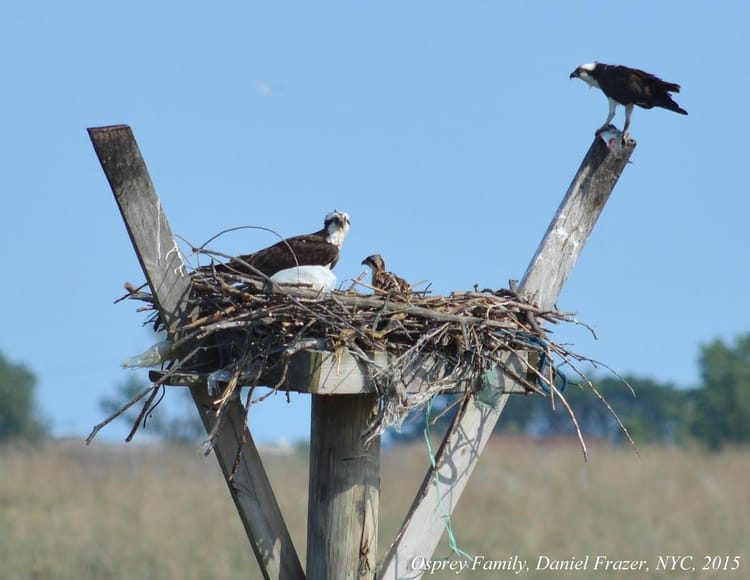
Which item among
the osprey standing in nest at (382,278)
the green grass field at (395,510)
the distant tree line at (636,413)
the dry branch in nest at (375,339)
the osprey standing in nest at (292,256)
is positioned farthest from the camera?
the distant tree line at (636,413)

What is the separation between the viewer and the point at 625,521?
18578 mm

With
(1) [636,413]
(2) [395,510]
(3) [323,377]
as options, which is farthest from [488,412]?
(1) [636,413]

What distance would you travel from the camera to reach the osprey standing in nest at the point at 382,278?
19.1 feet

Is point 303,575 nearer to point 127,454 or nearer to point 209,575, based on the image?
point 209,575

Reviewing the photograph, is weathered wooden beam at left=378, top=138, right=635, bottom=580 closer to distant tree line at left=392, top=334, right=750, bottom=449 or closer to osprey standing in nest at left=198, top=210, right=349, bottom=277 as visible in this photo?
osprey standing in nest at left=198, top=210, right=349, bottom=277

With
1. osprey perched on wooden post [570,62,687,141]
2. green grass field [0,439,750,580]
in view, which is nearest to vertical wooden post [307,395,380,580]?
osprey perched on wooden post [570,62,687,141]

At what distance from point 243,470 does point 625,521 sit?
15.1 m

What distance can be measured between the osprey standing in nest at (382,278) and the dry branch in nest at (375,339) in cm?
76

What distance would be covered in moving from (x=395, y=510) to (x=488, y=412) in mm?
13365

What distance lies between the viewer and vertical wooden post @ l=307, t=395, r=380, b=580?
459cm

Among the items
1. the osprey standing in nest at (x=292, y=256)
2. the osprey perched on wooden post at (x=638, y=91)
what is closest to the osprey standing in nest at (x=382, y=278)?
the osprey standing in nest at (x=292, y=256)

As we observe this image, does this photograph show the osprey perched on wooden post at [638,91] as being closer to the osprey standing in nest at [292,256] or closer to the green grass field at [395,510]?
the osprey standing in nest at [292,256]

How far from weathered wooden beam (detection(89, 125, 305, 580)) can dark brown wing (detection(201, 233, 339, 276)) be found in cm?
96

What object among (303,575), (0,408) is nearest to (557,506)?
(303,575)
